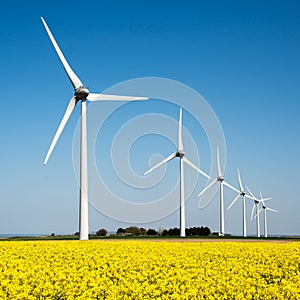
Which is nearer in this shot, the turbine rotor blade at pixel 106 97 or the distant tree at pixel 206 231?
the turbine rotor blade at pixel 106 97

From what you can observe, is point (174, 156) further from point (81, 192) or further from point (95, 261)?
point (95, 261)

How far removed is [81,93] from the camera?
46.1m

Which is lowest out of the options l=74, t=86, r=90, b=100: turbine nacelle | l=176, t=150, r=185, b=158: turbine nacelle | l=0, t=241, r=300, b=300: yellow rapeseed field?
l=0, t=241, r=300, b=300: yellow rapeseed field

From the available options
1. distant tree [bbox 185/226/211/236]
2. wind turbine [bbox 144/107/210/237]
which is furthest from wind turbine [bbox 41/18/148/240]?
distant tree [bbox 185/226/211/236]

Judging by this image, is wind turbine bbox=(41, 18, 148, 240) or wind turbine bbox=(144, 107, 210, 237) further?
wind turbine bbox=(144, 107, 210, 237)

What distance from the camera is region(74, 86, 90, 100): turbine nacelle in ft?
151

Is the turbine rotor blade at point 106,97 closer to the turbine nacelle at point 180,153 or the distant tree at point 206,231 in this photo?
the turbine nacelle at point 180,153

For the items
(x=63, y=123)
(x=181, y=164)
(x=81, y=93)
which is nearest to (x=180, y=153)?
(x=181, y=164)

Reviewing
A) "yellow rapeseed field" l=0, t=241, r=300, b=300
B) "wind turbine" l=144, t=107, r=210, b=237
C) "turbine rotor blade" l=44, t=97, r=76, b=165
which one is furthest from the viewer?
"wind turbine" l=144, t=107, r=210, b=237

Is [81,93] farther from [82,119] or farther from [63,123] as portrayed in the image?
[63,123]

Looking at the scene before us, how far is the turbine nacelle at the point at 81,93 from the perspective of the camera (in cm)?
4597

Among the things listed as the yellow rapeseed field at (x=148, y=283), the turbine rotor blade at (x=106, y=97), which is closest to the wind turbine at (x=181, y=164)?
the turbine rotor blade at (x=106, y=97)

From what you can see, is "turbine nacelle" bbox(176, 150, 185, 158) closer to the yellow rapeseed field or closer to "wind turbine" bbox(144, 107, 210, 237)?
"wind turbine" bbox(144, 107, 210, 237)

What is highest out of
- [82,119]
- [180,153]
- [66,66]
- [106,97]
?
[66,66]
